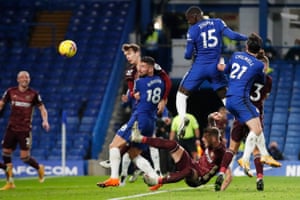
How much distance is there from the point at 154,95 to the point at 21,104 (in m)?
5.35

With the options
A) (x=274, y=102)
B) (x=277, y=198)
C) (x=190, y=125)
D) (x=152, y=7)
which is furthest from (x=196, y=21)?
(x=152, y=7)

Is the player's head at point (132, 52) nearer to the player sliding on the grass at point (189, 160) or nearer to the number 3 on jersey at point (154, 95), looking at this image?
the number 3 on jersey at point (154, 95)

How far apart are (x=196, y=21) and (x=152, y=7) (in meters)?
17.0

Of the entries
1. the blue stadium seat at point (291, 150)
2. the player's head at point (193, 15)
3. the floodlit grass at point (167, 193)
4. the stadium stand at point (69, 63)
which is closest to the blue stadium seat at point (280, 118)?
the blue stadium seat at point (291, 150)

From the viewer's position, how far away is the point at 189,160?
17.4m

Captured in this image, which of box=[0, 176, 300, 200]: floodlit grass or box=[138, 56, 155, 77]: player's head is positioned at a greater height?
box=[138, 56, 155, 77]: player's head

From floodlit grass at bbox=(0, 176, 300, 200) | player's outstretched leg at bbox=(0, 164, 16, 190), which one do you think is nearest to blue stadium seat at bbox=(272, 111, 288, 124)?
floodlit grass at bbox=(0, 176, 300, 200)

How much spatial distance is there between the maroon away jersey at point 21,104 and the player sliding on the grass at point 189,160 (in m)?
5.25

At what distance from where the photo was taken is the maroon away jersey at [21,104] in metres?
22.6

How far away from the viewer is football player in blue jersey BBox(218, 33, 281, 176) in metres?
17.6

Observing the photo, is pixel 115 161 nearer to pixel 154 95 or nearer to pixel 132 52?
pixel 154 95

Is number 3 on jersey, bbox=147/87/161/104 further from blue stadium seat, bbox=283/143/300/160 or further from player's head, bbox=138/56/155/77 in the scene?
blue stadium seat, bbox=283/143/300/160

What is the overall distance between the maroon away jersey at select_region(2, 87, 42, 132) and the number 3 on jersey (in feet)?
16.5

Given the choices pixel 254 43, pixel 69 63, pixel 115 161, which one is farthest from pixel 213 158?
pixel 69 63
